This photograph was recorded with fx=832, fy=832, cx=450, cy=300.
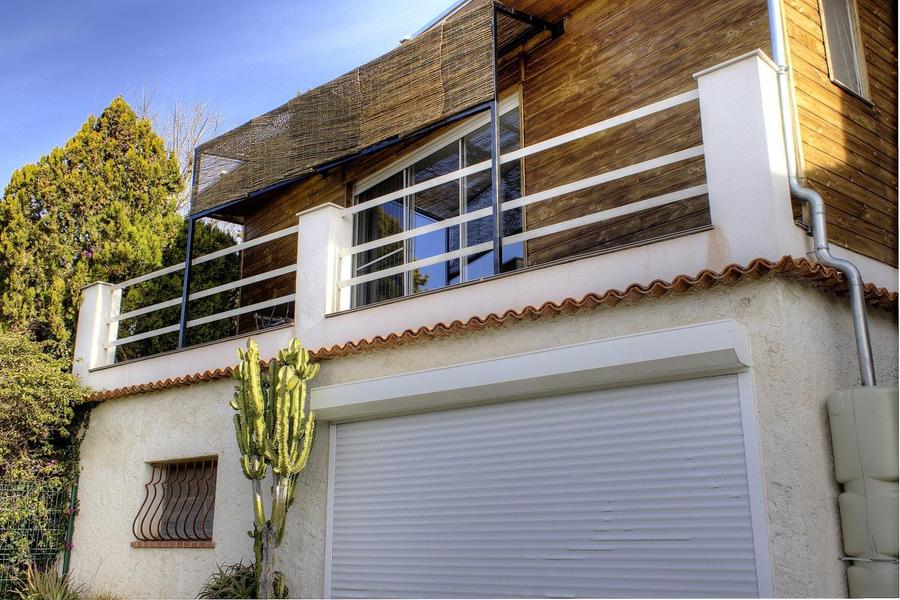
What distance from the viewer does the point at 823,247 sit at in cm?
635

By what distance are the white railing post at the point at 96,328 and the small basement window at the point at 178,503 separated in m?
2.04

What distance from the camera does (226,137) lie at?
1164cm

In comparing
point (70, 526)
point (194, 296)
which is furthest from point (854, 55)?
point (70, 526)

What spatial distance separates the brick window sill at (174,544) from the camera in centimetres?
903

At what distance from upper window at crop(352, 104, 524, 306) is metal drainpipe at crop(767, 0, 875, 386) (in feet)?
12.2

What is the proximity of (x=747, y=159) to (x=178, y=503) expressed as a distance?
7468mm

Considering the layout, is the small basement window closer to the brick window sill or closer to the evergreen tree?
the brick window sill

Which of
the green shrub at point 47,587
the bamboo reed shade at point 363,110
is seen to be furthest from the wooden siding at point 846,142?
the green shrub at point 47,587

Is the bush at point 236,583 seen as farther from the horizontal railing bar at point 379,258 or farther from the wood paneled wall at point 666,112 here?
the wood paneled wall at point 666,112

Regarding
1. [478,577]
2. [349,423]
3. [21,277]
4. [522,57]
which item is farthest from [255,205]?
[478,577]

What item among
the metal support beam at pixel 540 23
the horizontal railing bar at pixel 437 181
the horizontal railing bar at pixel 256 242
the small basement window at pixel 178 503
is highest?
the metal support beam at pixel 540 23

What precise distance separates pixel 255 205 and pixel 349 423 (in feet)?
21.8

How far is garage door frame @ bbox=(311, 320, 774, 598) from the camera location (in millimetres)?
5855

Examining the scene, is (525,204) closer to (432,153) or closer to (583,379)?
(583,379)
